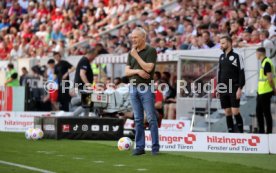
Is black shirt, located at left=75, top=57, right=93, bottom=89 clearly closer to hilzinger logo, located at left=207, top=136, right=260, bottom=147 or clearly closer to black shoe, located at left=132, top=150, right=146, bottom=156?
hilzinger logo, located at left=207, top=136, right=260, bottom=147

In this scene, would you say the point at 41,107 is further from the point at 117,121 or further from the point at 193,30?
the point at 117,121

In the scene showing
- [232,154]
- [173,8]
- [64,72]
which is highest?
[173,8]

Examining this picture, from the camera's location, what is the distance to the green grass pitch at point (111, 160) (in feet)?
38.2

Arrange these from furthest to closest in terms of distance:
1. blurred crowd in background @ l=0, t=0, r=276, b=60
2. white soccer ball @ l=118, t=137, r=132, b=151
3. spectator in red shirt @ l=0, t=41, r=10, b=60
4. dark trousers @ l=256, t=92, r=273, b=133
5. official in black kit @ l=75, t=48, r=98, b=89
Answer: spectator in red shirt @ l=0, t=41, r=10, b=60, blurred crowd in background @ l=0, t=0, r=276, b=60, official in black kit @ l=75, t=48, r=98, b=89, dark trousers @ l=256, t=92, r=273, b=133, white soccer ball @ l=118, t=137, r=132, b=151

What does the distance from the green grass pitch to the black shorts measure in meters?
2.50

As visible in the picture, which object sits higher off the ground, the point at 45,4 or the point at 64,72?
the point at 45,4

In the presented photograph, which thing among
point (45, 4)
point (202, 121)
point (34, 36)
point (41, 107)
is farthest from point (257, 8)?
point (45, 4)

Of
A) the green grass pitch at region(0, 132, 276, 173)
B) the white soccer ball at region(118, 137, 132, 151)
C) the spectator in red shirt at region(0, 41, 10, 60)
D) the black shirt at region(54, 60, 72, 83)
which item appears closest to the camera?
the green grass pitch at region(0, 132, 276, 173)

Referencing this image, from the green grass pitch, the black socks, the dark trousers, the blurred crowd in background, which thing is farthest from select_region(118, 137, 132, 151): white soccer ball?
the blurred crowd in background

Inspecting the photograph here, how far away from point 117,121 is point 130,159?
15.8 ft

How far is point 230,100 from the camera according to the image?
1739 cm

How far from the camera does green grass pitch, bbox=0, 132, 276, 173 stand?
1166 cm

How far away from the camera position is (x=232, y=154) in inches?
590

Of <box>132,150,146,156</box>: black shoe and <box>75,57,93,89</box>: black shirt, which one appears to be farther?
<box>75,57,93,89</box>: black shirt
